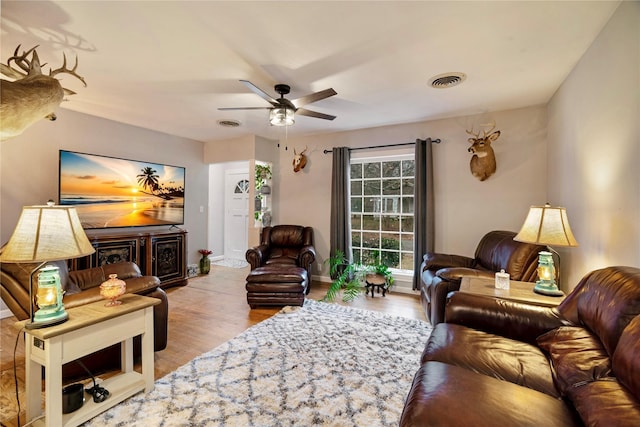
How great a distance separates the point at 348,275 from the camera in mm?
4457

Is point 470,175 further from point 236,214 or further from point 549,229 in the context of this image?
point 236,214

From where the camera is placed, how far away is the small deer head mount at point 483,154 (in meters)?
3.58

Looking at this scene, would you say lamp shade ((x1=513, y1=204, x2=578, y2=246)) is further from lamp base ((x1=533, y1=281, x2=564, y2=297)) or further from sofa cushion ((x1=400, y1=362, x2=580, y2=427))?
sofa cushion ((x1=400, y1=362, x2=580, y2=427))

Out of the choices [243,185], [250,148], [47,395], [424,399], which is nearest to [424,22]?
[424,399]

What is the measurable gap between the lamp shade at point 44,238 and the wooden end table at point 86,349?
1.34 ft

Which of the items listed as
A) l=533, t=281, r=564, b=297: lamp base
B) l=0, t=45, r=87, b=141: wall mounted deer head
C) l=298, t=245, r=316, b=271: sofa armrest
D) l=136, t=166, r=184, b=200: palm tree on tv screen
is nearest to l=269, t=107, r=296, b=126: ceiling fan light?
l=0, t=45, r=87, b=141: wall mounted deer head

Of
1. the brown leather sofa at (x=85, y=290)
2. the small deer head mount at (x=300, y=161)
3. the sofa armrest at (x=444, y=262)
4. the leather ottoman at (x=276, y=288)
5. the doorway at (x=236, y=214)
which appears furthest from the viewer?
the doorway at (x=236, y=214)

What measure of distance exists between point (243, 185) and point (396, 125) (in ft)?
12.5

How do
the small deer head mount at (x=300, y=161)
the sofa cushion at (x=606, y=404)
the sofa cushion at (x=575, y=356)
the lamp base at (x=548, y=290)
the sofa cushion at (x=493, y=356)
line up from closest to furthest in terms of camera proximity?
the sofa cushion at (x=606, y=404) → the sofa cushion at (x=575, y=356) → the sofa cushion at (x=493, y=356) → the lamp base at (x=548, y=290) → the small deer head mount at (x=300, y=161)

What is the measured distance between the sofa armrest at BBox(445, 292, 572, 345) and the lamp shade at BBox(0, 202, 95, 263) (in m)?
2.26

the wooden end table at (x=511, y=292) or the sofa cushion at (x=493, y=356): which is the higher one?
the wooden end table at (x=511, y=292)

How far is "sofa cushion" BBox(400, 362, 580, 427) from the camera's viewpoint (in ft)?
3.30

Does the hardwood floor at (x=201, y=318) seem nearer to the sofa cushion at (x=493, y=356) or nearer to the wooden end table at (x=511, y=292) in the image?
the wooden end table at (x=511, y=292)

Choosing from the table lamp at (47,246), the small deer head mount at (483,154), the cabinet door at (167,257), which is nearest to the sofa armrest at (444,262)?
the small deer head mount at (483,154)
